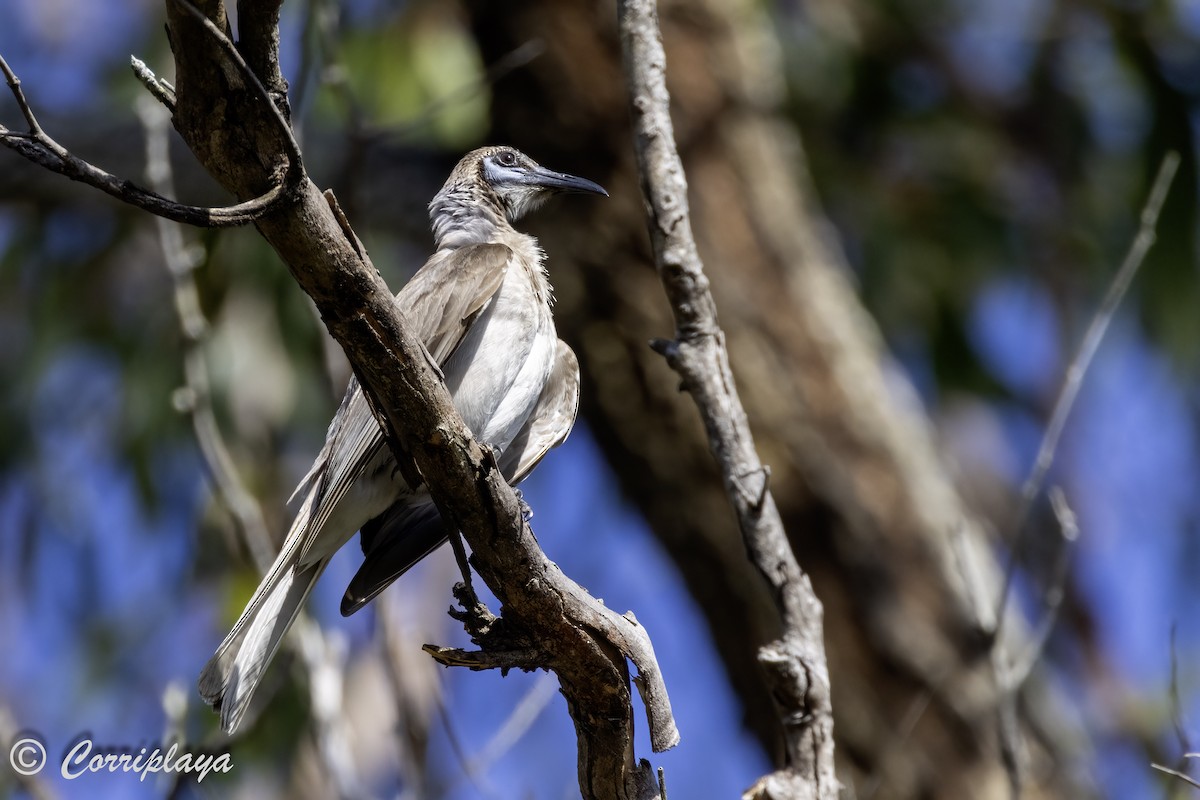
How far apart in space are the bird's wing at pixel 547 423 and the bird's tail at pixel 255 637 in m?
0.79

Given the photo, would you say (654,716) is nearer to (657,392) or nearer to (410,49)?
(657,392)

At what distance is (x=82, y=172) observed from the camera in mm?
2336

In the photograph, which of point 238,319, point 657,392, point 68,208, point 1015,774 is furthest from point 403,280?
point 1015,774

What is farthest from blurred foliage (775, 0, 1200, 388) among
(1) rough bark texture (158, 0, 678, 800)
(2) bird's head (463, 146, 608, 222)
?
(1) rough bark texture (158, 0, 678, 800)

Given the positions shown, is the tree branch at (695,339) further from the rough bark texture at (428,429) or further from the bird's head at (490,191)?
the bird's head at (490,191)

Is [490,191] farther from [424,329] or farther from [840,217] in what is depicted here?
[840,217]

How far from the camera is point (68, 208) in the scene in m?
8.76

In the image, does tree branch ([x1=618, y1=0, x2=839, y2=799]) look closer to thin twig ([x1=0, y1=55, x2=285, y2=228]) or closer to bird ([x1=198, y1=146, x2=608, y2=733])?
bird ([x1=198, y1=146, x2=608, y2=733])

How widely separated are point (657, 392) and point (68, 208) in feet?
14.7

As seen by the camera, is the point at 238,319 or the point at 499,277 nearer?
the point at 499,277

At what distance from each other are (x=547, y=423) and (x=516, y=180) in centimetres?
136

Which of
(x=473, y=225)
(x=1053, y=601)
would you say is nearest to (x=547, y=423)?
(x=473, y=225)

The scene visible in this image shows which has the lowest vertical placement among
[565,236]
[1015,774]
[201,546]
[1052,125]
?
[1015,774]

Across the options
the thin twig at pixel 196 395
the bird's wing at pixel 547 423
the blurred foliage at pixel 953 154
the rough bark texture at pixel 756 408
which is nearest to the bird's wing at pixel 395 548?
the bird's wing at pixel 547 423
